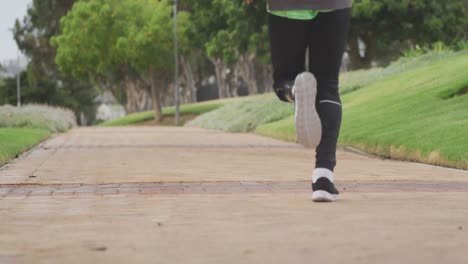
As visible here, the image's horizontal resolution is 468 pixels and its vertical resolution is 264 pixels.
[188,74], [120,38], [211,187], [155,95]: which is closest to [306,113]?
[211,187]

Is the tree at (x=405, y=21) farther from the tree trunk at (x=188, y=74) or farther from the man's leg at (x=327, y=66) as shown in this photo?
the man's leg at (x=327, y=66)

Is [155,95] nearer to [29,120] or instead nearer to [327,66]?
[29,120]

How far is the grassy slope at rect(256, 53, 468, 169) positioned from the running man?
16.4ft

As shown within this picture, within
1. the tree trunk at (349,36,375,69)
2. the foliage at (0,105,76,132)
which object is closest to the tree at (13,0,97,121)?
the tree trunk at (349,36,375,69)

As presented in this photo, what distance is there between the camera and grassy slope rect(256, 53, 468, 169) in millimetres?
13602

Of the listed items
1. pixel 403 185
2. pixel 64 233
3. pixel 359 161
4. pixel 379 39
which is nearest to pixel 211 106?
pixel 379 39

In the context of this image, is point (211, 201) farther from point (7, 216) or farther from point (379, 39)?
point (379, 39)

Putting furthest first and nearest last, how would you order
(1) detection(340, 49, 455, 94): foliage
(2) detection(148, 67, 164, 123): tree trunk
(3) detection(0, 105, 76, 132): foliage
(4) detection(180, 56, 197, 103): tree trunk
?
(4) detection(180, 56, 197, 103): tree trunk < (2) detection(148, 67, 164, 123): tree trunk < (1) detection(340, 49, 455, 94): foliage < (3) detection(0, 105, 76, 132): foliage

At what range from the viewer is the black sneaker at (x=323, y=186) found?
7.31m

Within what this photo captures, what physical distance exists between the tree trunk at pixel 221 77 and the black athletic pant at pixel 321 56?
57.2m

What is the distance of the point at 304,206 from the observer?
23.2ft

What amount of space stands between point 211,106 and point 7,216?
5235cm

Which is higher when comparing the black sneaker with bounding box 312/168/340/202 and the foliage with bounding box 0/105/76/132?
the black sneaker with bounding box 312/168/340/202

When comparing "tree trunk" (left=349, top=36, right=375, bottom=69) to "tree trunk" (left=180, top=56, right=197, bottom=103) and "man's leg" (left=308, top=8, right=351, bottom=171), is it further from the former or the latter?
"man's leg" (left=308, top=8, right=351, bottom=171)
